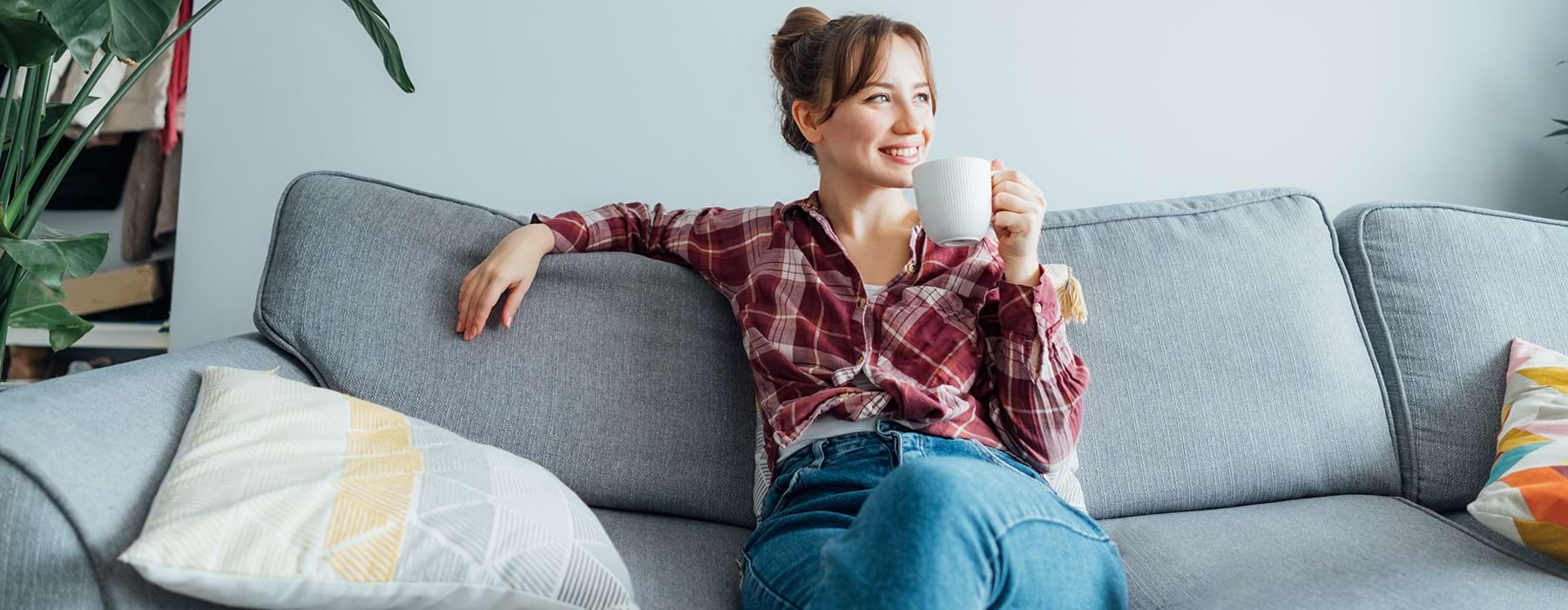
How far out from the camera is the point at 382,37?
1.51 metres

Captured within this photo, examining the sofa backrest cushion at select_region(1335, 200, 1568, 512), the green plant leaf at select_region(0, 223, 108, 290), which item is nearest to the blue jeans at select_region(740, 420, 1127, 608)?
the sofa backrest cushion at select_region(1335, 200, 1568, 512)

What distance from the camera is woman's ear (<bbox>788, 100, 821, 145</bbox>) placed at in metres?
1.37

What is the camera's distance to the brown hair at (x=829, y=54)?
1298 mm

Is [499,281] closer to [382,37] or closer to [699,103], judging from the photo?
[382,37]

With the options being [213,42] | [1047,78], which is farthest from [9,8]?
[1047,78]

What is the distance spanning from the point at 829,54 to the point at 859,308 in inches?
13.3

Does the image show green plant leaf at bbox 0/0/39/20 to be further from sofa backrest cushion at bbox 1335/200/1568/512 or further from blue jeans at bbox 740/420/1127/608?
sofa backrest cushion at bbox 1335/200/1568/512

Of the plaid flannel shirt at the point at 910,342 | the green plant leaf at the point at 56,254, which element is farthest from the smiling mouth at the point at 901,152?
the green plant leaf at the point at 56,254

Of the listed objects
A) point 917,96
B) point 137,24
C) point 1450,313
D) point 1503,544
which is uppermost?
point 137,24

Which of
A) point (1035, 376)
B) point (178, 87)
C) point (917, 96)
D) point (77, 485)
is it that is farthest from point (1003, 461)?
point (178, 87)

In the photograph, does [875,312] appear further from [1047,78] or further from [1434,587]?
[1047,78]

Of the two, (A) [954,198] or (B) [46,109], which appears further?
(B) [46,109]

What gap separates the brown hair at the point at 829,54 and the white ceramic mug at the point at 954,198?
30 cm

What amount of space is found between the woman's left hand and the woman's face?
160mm
